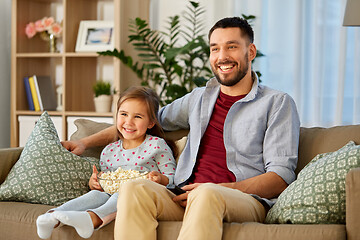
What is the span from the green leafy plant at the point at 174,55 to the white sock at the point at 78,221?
2.04m

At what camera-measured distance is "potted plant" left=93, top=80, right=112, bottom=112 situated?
13.9ft

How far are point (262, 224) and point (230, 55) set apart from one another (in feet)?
2.65

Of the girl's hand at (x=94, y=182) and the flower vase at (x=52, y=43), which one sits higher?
the flower vase at (x=52, y=43)

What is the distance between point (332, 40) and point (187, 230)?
8.48 ft

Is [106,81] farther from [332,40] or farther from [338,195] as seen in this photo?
[338,195]

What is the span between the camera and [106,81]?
179 inches

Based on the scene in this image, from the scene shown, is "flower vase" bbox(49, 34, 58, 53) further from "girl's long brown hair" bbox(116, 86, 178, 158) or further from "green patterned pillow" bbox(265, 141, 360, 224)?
"green patterned pillow" bbox(265, 141, 360, 224)

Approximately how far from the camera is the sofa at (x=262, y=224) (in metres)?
1.70

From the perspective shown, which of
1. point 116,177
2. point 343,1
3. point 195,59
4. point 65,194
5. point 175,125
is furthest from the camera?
point 195,59

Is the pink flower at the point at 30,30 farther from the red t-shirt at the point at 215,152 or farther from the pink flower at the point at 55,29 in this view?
the red t-shirt at the point at 215,152

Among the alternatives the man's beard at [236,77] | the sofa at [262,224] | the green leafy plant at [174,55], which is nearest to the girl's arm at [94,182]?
the sofa at [262,224]

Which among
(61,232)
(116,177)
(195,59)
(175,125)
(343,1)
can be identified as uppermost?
(343,1)

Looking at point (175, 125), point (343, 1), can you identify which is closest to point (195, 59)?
point (343, 1)

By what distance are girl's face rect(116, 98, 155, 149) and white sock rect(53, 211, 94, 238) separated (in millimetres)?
595
